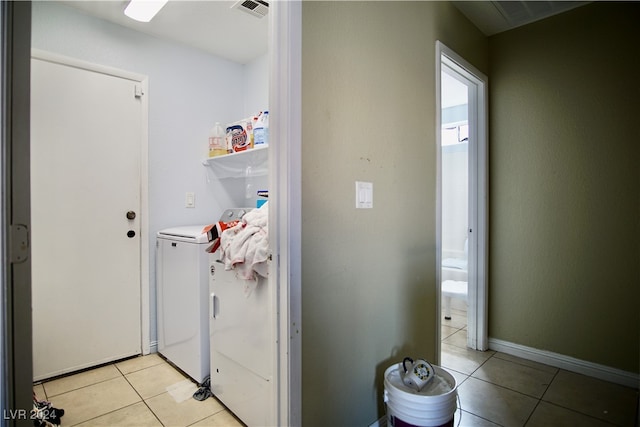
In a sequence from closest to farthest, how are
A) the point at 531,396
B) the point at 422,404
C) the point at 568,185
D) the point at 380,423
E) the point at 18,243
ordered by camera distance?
the point at 18,243
the point at 422,404
the point at 380,423
the point at 531,396
the point at 568,185

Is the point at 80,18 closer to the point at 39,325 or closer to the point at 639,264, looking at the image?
the point at 39,325

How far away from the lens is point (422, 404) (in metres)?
1.30

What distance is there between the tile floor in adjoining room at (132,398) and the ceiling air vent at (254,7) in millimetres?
2340

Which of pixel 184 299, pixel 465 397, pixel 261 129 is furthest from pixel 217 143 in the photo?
Answer: pixel 465 397

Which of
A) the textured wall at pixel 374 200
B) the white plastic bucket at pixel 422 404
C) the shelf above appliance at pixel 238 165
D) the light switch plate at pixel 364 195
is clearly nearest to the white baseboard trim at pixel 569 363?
the textured wall at pixel 374 200

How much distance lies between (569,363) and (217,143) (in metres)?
2.96

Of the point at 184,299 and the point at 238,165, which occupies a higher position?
the point at 238,165

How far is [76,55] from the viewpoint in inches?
86.4

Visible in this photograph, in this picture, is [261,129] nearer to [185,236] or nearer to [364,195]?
[185,236]

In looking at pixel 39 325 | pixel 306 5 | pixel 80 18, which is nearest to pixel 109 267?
pixel 39 325

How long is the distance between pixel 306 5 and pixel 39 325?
7.92ft

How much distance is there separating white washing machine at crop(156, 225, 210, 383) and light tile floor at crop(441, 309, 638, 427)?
1.48 metres

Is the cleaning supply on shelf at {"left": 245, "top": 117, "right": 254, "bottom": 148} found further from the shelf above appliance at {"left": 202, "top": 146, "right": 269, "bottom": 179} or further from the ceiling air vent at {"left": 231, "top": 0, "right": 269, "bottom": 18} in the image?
the ceiling air vent at {"left": 231, "top": 0, "right": 269, "bottom": 18}

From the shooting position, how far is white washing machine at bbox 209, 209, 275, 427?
150cm
